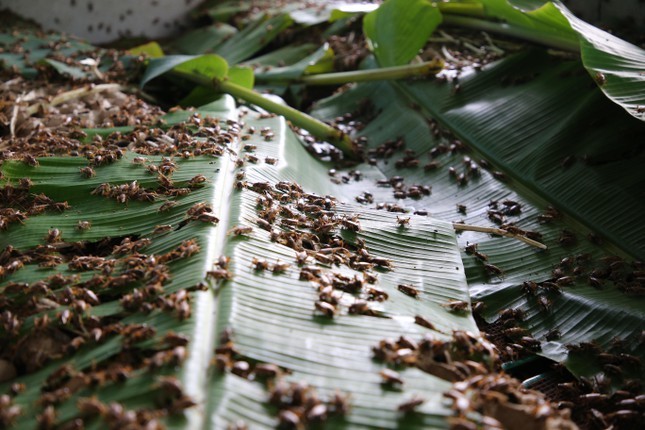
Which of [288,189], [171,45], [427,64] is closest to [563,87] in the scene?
[427,64]

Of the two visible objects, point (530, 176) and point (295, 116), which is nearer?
point (530, 176)

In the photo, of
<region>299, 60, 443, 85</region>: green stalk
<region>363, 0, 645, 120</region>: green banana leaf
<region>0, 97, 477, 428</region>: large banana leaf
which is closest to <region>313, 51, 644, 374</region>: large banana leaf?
<region>299, 60, 443, 85</region>: green stalk

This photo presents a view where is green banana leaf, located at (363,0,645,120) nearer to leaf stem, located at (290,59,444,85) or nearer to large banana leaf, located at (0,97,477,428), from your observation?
leaf stem, located at (290,59,444,85)

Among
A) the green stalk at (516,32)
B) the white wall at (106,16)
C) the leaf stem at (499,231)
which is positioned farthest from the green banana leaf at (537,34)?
the white wall at (106,16)

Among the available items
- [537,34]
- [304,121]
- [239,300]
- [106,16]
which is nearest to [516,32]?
[537,34]

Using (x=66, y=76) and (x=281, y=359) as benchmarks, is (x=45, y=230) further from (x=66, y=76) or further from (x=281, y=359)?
(x=66, y=76)

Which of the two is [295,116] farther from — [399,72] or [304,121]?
[399,72]

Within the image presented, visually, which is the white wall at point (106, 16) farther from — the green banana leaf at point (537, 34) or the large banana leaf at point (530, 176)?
the large banana leaf at point (530, 176)

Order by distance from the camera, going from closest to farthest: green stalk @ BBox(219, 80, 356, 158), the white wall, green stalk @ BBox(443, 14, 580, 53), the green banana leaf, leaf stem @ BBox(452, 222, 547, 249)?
leaf stem @ BBox(452, 222, 547, 249) < the green banana leaf < green stalk @ BBox(443, 14, 580, 53) < green stalk @ BBox(219, 80, 356, 158) < the white wall
